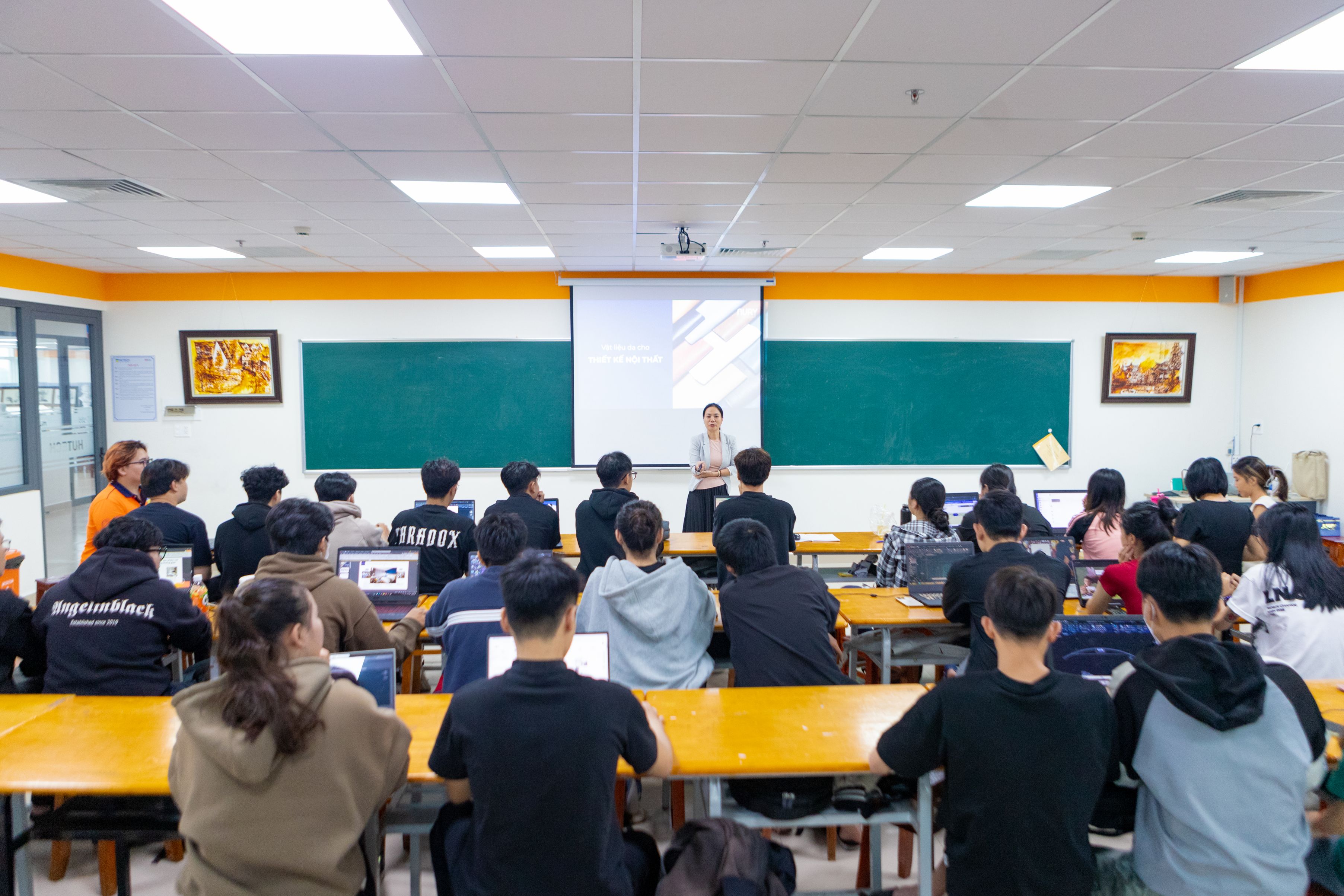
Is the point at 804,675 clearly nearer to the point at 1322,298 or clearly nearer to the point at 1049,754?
the point at 1049,754

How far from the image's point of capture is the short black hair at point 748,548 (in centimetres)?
268

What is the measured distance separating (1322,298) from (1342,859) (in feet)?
22.5

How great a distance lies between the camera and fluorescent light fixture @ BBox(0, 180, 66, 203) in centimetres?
407

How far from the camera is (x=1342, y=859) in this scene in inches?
75.7

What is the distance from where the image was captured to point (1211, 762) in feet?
5.37

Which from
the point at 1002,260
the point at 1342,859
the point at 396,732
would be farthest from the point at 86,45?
the point at 1002,260

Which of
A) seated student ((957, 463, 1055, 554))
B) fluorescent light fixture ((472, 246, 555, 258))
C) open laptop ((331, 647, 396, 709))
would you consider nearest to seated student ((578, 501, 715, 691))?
open laptop ((331, 647, 396, 709))

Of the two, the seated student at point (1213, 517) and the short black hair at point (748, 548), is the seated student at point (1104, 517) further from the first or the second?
the short black hair at point (748, 548)

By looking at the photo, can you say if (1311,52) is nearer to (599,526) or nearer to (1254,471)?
(1254,471)

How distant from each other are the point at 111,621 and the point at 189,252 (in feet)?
15.0

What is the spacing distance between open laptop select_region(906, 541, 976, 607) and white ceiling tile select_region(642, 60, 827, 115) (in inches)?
88.3

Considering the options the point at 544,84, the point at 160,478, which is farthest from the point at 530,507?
the point at 544,84

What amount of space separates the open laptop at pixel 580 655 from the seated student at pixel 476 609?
0.18ft

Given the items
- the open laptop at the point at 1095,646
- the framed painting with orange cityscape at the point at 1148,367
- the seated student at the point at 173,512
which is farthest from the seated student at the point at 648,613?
the framed painting with orange cityscape at the point at 1148,367
